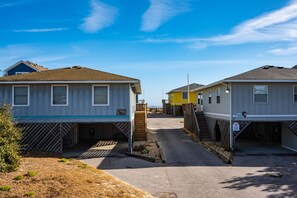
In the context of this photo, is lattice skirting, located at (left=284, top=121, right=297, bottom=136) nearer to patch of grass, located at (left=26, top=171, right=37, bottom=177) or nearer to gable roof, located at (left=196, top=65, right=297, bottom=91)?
gable roof, located at (left=196, top=65, right=297, bottom=91)

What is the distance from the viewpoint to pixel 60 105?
1809 cm

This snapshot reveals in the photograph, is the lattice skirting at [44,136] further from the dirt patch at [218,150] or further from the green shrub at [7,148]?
the dirt patch at [218,150]

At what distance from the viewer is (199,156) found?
16891 millimetres

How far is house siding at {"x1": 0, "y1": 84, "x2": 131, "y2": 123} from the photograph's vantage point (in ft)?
59.0

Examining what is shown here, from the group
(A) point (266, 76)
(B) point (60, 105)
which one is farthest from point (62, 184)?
(A) point (266, 76)

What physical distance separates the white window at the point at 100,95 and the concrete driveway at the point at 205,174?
352 centimetres

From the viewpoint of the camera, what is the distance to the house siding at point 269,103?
18281mm

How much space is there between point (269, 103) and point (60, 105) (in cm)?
1310

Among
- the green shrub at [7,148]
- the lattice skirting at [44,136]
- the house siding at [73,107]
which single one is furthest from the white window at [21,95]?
the green shrub at [7,148]

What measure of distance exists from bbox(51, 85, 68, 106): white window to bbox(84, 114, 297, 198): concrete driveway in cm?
429

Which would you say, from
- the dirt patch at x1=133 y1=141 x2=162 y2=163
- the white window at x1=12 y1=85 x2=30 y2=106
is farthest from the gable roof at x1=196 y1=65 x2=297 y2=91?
the white window at x1=12 y1=85 x2=30 y2=106

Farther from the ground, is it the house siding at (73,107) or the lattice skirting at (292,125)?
the house siding at (73,107)

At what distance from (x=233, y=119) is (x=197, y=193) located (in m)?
8.99

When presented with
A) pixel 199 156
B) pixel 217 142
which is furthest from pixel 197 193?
pixel 217 142
